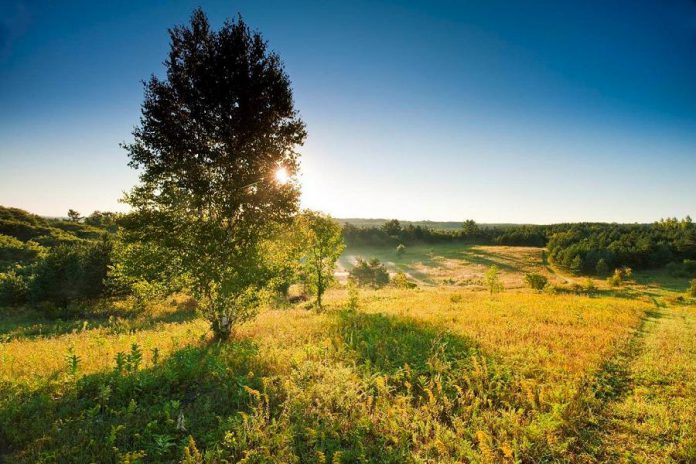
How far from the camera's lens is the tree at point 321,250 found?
2694cm

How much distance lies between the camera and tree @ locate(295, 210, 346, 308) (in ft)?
88.4

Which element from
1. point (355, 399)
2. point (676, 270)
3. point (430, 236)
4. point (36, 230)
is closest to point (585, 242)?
point (676, 270)

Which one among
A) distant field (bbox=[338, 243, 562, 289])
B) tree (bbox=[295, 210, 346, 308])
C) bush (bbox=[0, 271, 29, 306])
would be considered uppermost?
tree (bbox=[295, 210, 346, 308])

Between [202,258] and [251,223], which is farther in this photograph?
[251,223]

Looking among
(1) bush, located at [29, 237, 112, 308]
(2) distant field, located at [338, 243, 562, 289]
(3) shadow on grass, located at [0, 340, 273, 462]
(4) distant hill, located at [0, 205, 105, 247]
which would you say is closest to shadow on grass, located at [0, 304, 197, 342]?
(1) bush, located at [29, 237, 112, 308]

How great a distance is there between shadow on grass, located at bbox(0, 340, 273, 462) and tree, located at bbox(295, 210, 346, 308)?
16.4m

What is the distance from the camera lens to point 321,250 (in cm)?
2747

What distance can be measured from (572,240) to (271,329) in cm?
11813

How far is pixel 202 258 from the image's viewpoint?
13.3m

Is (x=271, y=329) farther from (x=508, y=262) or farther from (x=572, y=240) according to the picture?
(x=572, y=240)

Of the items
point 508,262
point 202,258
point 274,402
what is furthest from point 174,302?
point 508,262

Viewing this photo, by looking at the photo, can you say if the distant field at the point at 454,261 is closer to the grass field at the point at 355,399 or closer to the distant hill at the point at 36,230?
the grass field at the point at 355,399

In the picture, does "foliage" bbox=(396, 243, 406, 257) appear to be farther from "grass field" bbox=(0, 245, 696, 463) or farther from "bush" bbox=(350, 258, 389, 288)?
"grass field" bbox=(0, 245, 696, 463)

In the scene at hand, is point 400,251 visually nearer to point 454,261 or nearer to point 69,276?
point 454,261
